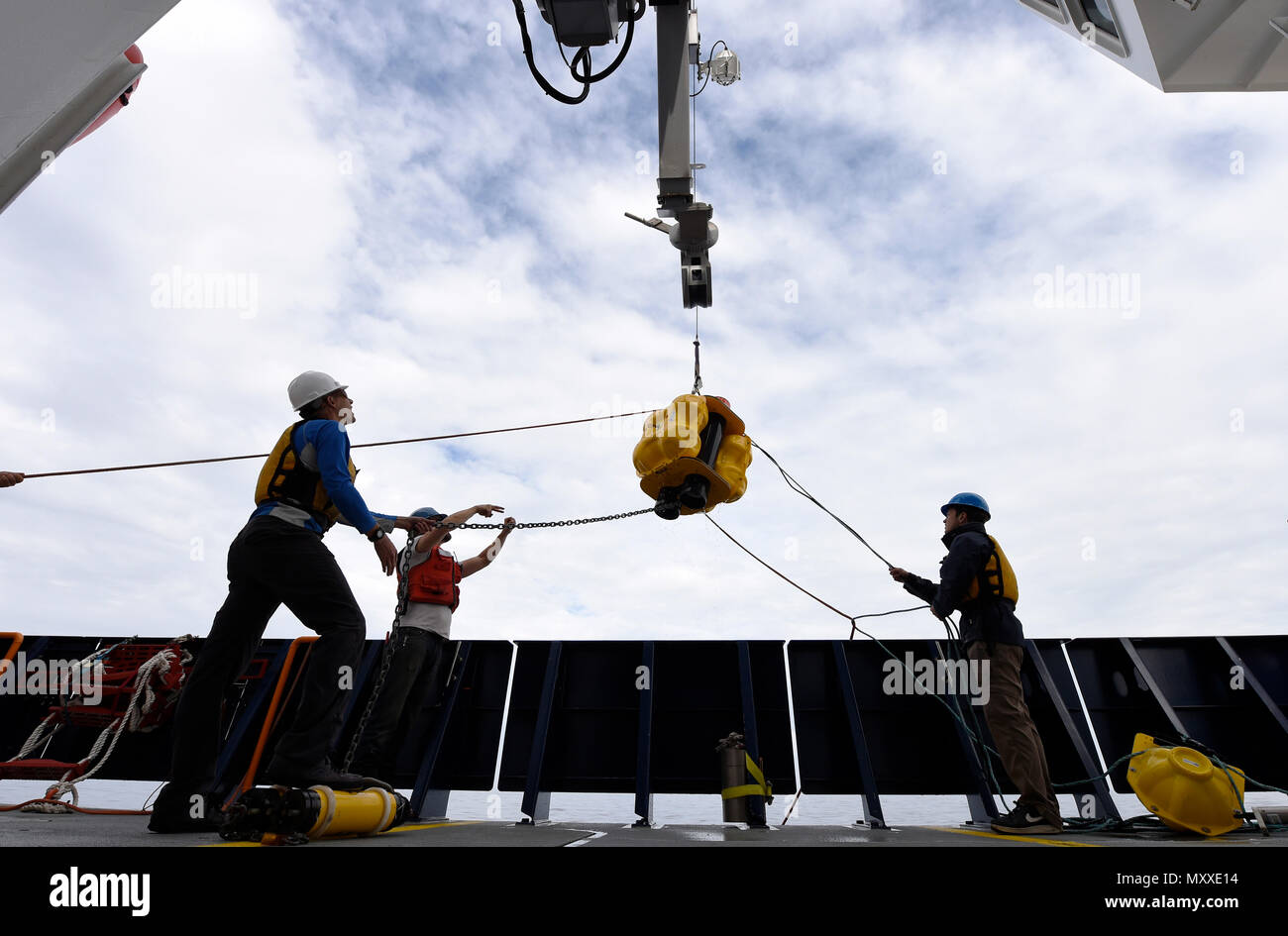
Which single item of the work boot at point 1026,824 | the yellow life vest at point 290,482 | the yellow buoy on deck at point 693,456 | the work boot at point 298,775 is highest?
the yellow buoy on deck at point 693,456

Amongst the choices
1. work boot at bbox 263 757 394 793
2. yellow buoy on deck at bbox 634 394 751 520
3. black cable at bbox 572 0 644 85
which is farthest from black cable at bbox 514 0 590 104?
work boot at bbox 263 757 394 793

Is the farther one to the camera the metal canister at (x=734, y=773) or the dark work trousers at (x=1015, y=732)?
the metal canister at (x=734, y=773)

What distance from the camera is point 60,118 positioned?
2.21 metres

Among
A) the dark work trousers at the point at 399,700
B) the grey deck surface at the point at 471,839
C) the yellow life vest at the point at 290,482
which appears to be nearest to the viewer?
the grey deck surface at the point at 471,839

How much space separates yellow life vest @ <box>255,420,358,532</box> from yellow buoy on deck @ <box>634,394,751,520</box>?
1415 millimetres

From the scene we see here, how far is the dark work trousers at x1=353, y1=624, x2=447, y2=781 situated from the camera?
4402 millimetres

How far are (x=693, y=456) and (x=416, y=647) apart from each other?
2408 mm

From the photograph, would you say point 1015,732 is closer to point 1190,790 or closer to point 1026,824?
point 1026,824

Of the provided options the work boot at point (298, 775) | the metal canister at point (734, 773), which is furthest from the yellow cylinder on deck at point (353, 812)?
the metal canister at point (734, 773)

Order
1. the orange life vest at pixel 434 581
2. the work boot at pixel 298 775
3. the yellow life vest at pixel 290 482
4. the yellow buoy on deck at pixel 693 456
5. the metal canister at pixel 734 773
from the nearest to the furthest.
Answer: the work boot at pixel 298 775, the yellow life vest at pixel 290 482, the yellow buoy on deck at pixel 693 456, the metal canister at pixel 734 773, the orange life vest at pixel 434 581

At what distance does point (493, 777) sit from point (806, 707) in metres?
2.61

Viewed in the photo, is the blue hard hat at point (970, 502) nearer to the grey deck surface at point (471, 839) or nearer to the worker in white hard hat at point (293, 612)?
the grey deck surface at point (471, 839)

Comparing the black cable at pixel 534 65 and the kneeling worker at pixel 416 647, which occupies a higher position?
the black cable at pixel 534 65

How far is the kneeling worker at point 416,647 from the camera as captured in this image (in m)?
4.47
